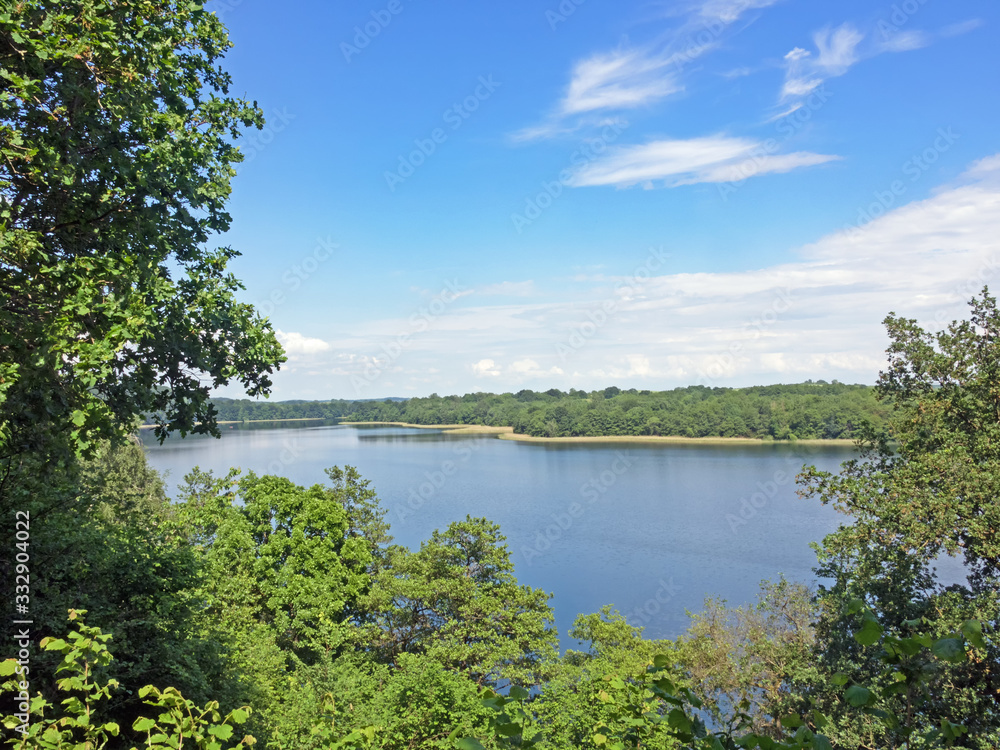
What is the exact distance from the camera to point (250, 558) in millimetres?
18734

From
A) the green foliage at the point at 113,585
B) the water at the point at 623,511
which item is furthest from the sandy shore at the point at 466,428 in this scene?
the green foliage at the point at 113,585

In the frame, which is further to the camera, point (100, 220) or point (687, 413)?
point (687, 413)

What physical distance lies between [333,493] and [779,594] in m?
15.8

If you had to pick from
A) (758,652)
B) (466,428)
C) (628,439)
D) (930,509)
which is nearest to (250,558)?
(758,652)

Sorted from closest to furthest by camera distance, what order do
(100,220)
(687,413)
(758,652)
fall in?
(100,220)
(758,652)
(687,413)

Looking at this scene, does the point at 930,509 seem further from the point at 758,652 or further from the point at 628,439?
the point at 628,439

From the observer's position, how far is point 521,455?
275ft

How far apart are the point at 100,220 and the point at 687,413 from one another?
102 meters

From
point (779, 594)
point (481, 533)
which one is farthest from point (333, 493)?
point (779, 594)

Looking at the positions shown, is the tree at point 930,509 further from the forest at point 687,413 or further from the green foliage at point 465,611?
the forest at point 687,413

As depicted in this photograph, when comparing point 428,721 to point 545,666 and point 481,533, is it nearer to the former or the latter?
point 545,666

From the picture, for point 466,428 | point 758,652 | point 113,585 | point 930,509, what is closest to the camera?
point 113,585

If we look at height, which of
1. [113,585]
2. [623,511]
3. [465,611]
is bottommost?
[623,511]

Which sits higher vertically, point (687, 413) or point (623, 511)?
point (687, 413)
